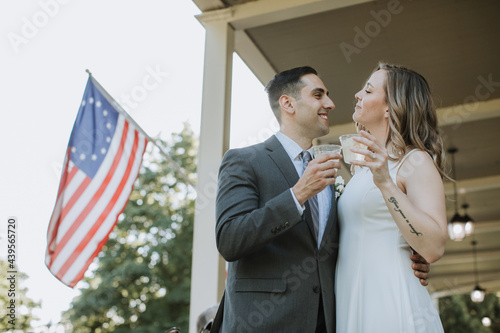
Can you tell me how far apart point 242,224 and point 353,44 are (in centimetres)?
569

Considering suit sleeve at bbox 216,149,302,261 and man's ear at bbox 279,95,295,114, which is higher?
man's ear at bbox 279,95,295,114

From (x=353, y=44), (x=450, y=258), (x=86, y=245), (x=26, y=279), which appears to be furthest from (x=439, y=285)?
(x=86, y=245)

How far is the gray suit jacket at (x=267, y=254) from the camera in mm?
2680

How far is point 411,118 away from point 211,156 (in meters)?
3.49

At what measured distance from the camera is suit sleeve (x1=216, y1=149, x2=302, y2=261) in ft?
8.74

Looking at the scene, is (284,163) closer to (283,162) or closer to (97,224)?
(283,162)

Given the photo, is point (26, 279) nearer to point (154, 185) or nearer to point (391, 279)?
point (154, 185)

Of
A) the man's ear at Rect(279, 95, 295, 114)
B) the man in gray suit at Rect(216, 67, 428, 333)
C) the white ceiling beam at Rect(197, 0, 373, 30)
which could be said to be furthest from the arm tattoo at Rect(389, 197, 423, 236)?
the white ceiling beam at Rect(197, 0, 373, 30)

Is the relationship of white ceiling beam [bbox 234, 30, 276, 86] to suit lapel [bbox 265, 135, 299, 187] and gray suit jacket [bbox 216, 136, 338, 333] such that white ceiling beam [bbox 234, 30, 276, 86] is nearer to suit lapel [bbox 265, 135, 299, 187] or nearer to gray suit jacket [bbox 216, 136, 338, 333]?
suit lapel [bbox 265, 135, 299, 187]

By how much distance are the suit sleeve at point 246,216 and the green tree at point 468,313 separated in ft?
89.0

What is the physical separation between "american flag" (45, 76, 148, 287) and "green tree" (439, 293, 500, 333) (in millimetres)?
24726

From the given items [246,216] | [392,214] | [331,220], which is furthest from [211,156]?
[392,214]

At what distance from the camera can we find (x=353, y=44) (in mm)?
7844

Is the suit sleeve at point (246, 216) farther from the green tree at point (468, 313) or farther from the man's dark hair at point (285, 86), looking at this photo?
the green tree at point (468, 313)
